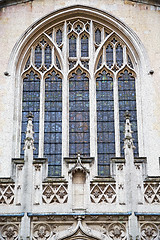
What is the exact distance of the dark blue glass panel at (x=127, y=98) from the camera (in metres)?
18.1

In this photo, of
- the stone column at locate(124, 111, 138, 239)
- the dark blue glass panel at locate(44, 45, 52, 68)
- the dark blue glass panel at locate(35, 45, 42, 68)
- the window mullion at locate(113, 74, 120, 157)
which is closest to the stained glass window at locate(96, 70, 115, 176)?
the window mullion at locate(113, 74, 120, 157)

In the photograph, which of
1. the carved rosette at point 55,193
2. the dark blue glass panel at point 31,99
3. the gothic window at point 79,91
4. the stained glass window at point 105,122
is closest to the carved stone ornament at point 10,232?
the carved rosette at point 55,193

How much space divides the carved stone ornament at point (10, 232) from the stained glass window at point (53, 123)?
2.69 metres

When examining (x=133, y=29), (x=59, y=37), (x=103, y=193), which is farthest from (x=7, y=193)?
(x=133, y=29)

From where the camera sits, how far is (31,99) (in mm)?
18578

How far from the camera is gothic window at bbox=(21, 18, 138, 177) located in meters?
17.7

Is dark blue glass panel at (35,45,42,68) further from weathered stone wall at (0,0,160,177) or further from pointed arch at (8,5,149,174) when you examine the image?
weathered stone wall at (0,0,160,177)

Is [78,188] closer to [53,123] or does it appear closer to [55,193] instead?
[55,193]

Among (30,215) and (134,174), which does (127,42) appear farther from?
(30,215)

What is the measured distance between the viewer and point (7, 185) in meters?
15.5

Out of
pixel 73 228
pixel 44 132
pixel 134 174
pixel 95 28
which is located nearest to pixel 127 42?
pixel 95 28

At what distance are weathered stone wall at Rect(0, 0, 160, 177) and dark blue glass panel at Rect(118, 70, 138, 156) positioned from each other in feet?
1.24

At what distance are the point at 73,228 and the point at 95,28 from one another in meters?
7.54

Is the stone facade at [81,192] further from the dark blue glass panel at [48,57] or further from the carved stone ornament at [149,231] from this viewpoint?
the dark blue glass panel at [48,57]
